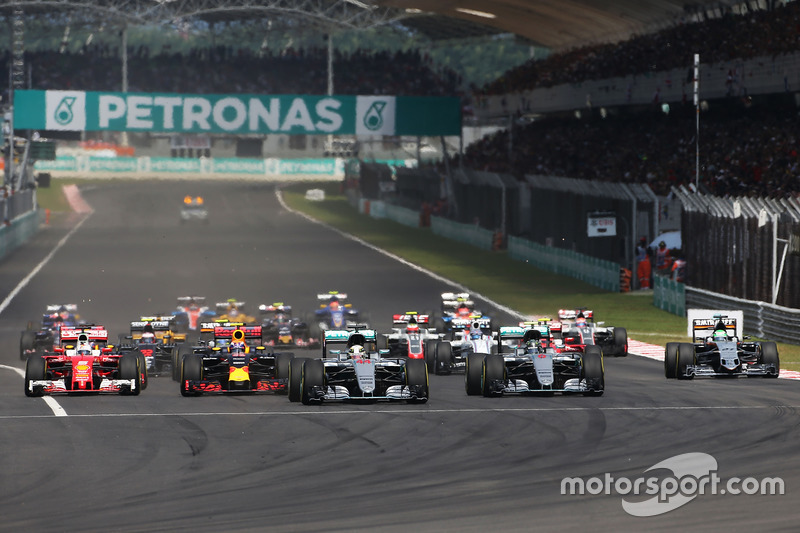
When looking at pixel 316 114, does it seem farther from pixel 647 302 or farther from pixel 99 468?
pixel 99 468

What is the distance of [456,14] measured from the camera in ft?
249

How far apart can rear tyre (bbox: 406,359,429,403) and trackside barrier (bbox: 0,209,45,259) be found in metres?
36.6

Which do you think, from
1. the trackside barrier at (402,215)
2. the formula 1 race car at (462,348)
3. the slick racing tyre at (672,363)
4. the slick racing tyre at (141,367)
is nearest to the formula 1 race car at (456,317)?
the formula 1 race car at (462,348)

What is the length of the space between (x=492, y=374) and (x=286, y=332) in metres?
8.66

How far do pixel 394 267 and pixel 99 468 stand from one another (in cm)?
3521

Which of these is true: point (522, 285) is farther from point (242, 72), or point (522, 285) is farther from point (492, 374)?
point (242, 72)

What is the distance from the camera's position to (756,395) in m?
21.2

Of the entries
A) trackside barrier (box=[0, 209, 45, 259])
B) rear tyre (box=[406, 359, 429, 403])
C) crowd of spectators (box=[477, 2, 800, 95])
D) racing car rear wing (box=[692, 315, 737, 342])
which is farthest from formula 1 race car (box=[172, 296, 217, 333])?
trackside barrier (box=[0, 209, 45, 259])

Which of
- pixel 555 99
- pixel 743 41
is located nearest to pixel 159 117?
pixel 555 99

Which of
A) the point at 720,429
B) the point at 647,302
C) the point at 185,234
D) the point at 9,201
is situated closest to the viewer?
the point at 720,429

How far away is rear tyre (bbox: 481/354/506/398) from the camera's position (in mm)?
21109

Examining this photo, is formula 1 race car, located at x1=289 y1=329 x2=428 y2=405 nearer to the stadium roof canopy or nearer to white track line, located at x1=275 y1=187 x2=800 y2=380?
white track line, located at x1=275 y1=187 x2=800 y2=380

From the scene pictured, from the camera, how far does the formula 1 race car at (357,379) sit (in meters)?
20.5

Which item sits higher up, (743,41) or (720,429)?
(743,41)
